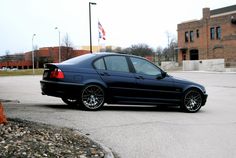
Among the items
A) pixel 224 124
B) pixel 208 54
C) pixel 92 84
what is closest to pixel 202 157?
pixel 224 124

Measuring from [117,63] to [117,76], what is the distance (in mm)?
423

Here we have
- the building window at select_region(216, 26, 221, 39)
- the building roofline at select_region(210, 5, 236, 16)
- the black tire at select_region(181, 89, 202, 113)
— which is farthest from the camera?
the building roofline at select_region(210, 5, 236, 16)

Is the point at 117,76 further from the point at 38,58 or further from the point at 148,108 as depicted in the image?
the point at 38,58

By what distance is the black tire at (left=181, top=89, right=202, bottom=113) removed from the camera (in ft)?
42.4

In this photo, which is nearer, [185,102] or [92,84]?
[92,84]

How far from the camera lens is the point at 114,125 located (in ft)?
31.5

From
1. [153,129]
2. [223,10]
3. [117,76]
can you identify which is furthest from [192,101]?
[223,10]

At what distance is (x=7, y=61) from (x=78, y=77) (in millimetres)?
115158

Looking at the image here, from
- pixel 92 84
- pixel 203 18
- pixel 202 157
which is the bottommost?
pixel 202 157

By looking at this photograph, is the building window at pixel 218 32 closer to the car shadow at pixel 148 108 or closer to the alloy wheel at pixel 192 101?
the car shadow at pixel 148 108

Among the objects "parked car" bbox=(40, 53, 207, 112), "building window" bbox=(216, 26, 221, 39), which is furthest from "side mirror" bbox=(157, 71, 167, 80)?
"building window" bbox=(216, 26, 221, 39)

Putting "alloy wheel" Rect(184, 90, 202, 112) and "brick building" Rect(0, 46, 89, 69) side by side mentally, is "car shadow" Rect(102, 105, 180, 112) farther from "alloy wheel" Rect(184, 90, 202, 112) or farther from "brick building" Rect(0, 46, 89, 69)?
"brick building" Rect(0, 46, 89, 69)

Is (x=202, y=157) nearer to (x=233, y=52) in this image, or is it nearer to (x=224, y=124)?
(x=224, y=124)

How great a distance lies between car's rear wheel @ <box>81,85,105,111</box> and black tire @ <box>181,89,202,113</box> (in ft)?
8.49
